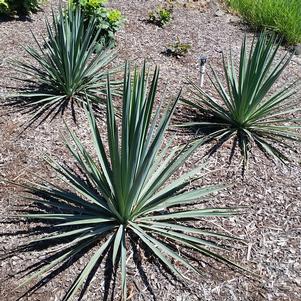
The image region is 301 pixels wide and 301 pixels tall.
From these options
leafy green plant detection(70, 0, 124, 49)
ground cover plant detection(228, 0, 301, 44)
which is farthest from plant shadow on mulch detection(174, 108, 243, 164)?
ground cover plant detection(228, 0, 301, 44)

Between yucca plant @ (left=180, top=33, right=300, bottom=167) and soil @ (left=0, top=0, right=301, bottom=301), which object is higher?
yucca plant @ (left=180, top=33, right=300, bottom=167)

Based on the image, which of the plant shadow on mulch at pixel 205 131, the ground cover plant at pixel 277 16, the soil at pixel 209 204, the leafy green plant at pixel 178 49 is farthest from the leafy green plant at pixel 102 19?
the ground cover plant at pixel 277 16

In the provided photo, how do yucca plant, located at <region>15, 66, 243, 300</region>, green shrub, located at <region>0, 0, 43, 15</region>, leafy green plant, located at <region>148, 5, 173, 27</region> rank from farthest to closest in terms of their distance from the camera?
1. leafy green plant, located at <region>148, 5, 173, 27</region>
2. green shrub, located at <region>0, 0, 43, 15</region>
3. yucca plant, located at <region>15, 66, 243, 300</region>

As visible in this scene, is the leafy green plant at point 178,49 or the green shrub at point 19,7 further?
the green shrub at point 19,7

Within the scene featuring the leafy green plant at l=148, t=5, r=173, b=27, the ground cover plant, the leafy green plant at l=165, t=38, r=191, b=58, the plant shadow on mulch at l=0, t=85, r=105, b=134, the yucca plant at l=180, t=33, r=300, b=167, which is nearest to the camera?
the yucca plant at l=180, t=33, r=300, b=167

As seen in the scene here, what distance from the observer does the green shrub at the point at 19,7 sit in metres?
6.00

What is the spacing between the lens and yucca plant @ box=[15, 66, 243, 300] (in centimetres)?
275

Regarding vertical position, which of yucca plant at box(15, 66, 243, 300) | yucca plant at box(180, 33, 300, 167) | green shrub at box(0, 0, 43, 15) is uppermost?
green shrub at box(0, 0, 43, 15)

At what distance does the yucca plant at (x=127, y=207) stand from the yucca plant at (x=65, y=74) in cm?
120

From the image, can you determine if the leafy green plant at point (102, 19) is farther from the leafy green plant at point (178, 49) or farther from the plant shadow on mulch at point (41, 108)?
the plant shadow on mulch at point (41, 108)

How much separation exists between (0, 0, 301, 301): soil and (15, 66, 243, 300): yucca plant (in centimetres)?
10

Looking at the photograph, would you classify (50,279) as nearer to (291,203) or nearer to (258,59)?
(291,203)

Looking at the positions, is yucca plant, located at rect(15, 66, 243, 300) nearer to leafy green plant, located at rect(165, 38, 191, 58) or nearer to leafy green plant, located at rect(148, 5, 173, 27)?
leafy green plant, located at rect(165, 38, 191, 58)

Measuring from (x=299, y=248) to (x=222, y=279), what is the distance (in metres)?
0.65
